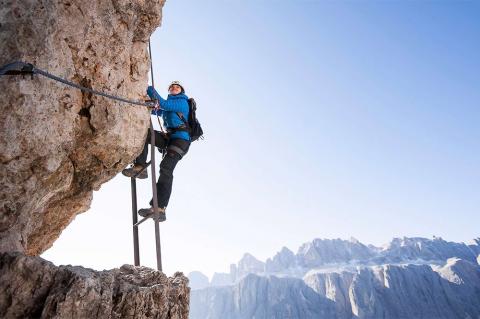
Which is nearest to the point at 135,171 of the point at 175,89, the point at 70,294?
the point at 175,89

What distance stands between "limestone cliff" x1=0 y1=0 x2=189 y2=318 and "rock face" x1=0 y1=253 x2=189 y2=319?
10mm

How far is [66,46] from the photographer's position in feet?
17.3

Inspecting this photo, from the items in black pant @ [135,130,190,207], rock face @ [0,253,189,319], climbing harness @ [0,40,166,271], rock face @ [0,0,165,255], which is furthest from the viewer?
black pant @ [135,130,190,207]

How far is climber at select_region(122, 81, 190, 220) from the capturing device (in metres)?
7.72

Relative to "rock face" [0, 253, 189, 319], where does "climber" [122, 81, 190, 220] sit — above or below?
above

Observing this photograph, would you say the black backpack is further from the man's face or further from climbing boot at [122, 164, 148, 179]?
climbing boot at [122, 164, 148, 179]

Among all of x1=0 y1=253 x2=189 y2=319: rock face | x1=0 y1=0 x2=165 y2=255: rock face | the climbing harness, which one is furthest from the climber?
x1=0 y1=253 x2=189 y2=319: rock face

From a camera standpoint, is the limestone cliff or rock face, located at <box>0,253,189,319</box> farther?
the limestone cliff

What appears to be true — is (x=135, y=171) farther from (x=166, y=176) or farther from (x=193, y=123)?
(x=193, y=123)

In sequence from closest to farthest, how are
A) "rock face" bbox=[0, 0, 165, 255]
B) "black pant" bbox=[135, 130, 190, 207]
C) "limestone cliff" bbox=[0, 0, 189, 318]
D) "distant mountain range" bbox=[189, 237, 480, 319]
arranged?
"limestone cliff" bbox=[0, 0, 189, 318], "rock face" bbox=[0, 0, 165, 255], "black pant" bbox=[135, 130, 190, 207], "distant mountain range" bbox=[189, 237, 480, 319]

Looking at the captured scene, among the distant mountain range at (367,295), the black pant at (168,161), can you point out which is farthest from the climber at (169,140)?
the distant mountain range at (367,295)

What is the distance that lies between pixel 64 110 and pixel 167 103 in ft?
8.96

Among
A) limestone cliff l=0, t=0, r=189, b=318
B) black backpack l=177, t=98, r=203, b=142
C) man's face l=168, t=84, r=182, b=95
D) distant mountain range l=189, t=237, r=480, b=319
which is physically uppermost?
distant mountain range l=189, t=237, r=480, b=319

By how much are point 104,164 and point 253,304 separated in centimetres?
16322
